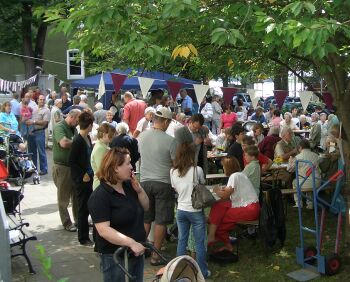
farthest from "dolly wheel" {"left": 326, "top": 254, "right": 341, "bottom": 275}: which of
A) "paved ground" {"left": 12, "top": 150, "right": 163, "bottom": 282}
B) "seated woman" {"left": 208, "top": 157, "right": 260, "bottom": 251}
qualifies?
"paved ground" {"left": 12, "top": 150, "right": 163, "bottom": 282}

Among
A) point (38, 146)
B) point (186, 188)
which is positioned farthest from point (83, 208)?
point (38, 146)

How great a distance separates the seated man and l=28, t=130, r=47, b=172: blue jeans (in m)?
5.69

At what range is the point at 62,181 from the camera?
7.55 metres

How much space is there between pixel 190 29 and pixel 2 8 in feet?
81.1

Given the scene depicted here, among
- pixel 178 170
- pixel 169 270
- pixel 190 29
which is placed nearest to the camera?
pixel 169 270

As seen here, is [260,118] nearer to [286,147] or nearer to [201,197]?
[286,147]

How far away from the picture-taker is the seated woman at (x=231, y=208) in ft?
21.3

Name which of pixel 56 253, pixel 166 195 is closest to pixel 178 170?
pixel 166 195

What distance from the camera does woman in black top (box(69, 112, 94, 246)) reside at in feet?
22.6

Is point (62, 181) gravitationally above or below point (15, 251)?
above

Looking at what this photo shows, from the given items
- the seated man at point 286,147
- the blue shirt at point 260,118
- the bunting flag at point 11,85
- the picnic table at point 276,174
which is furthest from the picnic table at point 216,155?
the bunting flag at point 11,85

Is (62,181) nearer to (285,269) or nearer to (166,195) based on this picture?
(166,195)

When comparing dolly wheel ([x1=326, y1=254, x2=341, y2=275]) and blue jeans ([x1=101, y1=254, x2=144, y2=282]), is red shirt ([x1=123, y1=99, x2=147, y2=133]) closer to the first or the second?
dolly wheel ([x1=326, y1=254, x2=341, y2=275])

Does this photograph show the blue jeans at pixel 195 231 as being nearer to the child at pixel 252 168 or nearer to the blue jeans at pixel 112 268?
the child at pixel 252 168
